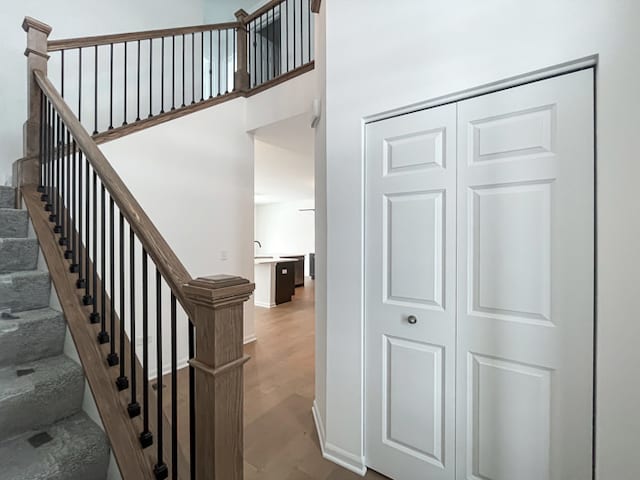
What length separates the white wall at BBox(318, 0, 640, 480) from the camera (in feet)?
3.43

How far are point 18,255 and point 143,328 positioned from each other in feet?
3.72

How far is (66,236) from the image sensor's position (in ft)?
5.48

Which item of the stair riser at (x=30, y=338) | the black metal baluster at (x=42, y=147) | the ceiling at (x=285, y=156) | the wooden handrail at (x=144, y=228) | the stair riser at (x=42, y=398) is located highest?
the ceiling at (x=285, y=156)

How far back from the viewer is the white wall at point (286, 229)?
930cm

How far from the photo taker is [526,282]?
125 cm

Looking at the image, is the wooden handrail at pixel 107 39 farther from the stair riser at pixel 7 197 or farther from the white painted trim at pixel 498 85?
the white painted trim at pixel 498 85

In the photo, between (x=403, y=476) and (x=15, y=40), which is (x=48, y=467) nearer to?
(x=403, y=476)

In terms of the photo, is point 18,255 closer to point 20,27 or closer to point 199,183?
point 199,183

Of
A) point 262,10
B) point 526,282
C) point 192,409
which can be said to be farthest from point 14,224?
point 262,10

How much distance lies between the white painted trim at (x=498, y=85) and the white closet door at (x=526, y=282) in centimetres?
3

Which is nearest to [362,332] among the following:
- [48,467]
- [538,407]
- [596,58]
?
[538,407]

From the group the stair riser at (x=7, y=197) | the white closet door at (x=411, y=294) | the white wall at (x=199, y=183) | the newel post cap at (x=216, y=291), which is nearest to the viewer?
the newel post cap at (x=216, y=291)

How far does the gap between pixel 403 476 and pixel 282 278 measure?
167 inches

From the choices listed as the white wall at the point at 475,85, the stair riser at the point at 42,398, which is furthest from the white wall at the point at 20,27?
the white wall at the point at 475,85
